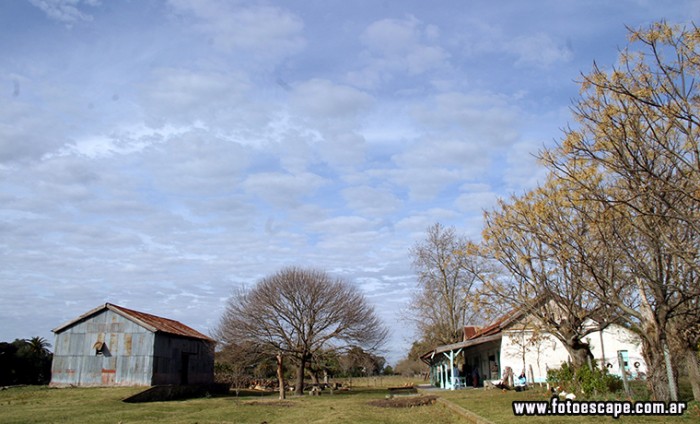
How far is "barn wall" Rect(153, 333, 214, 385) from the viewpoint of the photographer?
3169 cm

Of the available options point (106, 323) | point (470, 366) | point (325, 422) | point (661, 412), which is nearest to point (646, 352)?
point (661, 412)

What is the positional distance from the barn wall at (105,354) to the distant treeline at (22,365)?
6.17 m

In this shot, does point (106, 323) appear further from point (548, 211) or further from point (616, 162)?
point (616, 162)

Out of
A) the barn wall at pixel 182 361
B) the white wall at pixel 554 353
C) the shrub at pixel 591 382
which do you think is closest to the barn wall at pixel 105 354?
the barn wall at pixel 182 361

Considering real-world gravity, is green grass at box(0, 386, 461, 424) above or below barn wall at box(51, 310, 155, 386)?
below

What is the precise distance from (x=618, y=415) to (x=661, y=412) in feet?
3.18

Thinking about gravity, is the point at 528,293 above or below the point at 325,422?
above

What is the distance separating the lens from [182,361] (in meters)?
35.2

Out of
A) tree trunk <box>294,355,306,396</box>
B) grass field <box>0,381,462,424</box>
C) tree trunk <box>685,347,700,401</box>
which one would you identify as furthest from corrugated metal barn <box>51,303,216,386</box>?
tree trunk <box>685,347,700,401</box>

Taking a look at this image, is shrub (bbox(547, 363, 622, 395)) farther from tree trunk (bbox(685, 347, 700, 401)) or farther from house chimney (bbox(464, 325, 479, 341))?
house chimney (bbox(464, 325, 479, 341))

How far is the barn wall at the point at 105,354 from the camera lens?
30.6 metres

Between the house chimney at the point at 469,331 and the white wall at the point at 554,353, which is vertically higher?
the house chimney at the point at 469,331

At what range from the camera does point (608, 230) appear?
13.4 m

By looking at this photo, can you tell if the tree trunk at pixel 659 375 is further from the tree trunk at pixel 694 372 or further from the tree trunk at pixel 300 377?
the tree trunk at pixel 300 377
